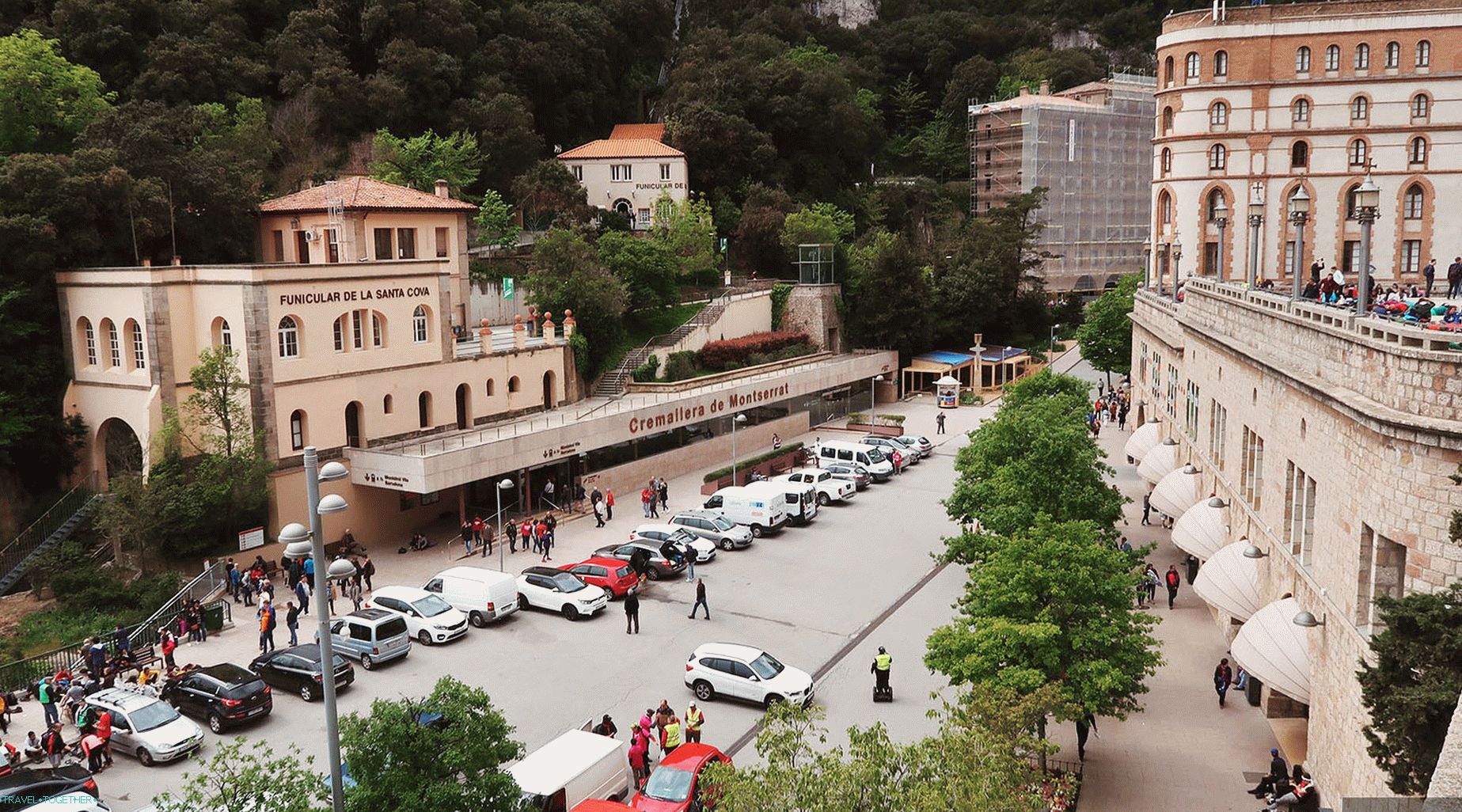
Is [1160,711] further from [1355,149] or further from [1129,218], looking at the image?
[1129,218]

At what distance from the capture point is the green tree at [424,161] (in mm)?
54500

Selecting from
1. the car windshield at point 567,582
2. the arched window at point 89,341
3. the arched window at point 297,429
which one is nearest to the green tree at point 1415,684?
the car windshield at point 567,582

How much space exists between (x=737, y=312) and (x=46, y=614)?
37.5 m

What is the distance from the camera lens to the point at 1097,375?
7112cm

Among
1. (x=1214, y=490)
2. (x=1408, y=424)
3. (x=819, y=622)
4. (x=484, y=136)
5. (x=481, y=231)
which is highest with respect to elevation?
(x=484, y=136)

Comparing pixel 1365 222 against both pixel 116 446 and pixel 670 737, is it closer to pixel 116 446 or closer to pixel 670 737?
pixel 670 737

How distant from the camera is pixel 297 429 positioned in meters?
35.4

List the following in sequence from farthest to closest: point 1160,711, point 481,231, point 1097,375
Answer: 1. point 1097,375
2. point 481,231
3. point 1160,711

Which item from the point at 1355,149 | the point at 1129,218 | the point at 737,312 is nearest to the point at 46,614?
the point at 737,312

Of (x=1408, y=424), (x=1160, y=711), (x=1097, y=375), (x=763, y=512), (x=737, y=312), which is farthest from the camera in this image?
(x=1097, y=375)

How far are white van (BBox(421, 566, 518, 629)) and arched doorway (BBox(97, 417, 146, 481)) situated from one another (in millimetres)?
12908

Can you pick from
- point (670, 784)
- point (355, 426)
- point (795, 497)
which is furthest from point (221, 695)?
point (795, 497)

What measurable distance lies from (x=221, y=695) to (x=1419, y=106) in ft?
134

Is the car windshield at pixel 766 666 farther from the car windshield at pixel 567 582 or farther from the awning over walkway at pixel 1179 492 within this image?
the awning over walkway at pixel 1179 492
